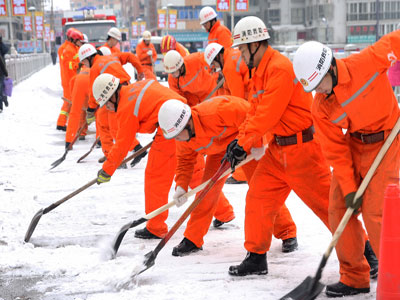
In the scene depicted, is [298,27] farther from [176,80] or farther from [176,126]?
[176,126]

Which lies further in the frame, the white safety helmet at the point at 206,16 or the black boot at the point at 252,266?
the white safety helmet at the point at 206,16

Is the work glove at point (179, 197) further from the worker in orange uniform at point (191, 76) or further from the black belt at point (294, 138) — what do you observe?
the worker in orange uniform at point (191, 76)

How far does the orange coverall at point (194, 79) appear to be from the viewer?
8070 mm

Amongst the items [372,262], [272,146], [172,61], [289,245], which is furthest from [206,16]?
[372,262]

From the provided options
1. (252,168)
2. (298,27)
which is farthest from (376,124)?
(298,27)

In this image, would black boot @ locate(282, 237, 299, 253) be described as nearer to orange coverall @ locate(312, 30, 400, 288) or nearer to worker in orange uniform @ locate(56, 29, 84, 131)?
orange coverall @ locate(312, 30, 400, 288)

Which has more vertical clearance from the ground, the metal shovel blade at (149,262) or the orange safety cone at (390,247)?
the orange safety cone at (390,247)

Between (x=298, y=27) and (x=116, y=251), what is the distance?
5768 centimetres

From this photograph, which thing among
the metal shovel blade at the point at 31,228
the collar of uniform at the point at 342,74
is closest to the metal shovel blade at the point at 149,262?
the metal shovel blade at the point at 31,228

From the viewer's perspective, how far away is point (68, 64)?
493 inches

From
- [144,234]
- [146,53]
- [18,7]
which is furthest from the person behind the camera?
[18,7]

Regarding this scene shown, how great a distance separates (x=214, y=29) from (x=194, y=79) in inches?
52.9

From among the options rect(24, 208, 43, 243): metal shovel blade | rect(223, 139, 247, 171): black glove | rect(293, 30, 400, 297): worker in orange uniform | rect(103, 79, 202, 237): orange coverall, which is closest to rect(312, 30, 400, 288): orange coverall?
rect(293, 30, 400, 297): worker in orange uniform

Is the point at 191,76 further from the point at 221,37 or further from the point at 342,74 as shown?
the point at 342,74
